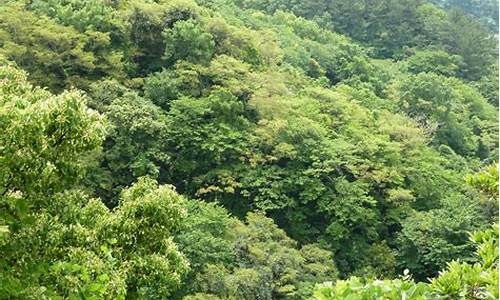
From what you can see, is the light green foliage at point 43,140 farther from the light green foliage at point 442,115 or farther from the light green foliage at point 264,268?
the light green foliage at point 442,115

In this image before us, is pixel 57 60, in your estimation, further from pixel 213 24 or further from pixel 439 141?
pixel 439 141

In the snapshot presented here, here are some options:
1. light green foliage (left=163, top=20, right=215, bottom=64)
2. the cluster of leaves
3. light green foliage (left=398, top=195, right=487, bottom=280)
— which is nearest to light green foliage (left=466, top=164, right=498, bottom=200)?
the cluster of leaves

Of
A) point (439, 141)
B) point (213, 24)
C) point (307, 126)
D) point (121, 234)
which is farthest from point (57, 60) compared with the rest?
point (439, 141)

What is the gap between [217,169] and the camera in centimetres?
1867

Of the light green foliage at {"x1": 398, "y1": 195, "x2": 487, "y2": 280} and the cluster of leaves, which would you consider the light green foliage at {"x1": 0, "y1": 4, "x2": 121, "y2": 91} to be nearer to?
the light green foliage at {"x1": 398, "y1": 195, "x2": 487, "y2": 280}

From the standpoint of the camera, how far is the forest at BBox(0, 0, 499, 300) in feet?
18.4

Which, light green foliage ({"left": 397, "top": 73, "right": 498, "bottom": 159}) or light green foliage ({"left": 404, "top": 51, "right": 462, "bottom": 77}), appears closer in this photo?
light green foliage ({"left": 397, "top": 73, "right": 498, "bottom": 159})

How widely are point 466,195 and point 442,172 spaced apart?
2117mm

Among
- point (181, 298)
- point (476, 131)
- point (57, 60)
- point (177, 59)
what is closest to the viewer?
point (181, 298)

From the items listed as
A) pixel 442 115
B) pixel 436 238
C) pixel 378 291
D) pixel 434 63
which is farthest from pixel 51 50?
pixel 434 63

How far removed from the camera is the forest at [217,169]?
5594 mm

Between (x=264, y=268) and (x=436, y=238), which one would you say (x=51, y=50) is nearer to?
(x=264, y=268)

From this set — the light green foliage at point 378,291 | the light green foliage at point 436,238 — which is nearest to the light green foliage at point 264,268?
the light green foliage at point 436,238

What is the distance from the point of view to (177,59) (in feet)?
70.8
